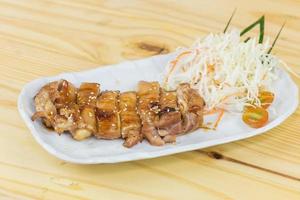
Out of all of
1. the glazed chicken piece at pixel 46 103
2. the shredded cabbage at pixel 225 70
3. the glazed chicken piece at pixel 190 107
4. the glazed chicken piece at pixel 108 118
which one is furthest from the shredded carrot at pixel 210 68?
the glazed chicken piece at pixel 46 103

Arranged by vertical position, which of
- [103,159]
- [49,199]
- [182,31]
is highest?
[182,31]

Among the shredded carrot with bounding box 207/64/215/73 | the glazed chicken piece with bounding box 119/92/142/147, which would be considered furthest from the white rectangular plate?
the shredded carrot with bounding box 207/64/215/73

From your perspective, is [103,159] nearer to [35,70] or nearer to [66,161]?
[66,161]

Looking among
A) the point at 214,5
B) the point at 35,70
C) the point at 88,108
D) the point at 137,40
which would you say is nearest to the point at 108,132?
the point at 88,108

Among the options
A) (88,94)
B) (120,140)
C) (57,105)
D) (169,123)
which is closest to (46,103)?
(57,105)

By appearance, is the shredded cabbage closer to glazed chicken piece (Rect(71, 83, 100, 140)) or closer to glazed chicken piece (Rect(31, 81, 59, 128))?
glazed chicken piece (Rect(71, 83, 100, 140))

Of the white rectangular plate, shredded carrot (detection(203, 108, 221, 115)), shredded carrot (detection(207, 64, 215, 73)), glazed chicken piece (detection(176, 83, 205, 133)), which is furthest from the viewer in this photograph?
shredded carrot (detection(207, 64, 215, 73))
